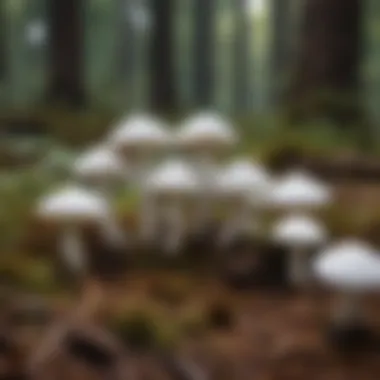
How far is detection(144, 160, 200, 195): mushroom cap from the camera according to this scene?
108 cm

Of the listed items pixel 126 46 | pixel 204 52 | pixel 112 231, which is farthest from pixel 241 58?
pixel 112 231

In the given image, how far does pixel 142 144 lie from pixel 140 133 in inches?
0.6

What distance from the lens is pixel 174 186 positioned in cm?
109

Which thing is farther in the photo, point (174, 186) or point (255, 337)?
point (174, 186)

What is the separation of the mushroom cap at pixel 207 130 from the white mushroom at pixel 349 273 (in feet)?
0.63

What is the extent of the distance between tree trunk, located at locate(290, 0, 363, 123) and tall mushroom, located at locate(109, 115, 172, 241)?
0.18 m

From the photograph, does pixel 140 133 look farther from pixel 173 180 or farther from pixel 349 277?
pixel 349 277

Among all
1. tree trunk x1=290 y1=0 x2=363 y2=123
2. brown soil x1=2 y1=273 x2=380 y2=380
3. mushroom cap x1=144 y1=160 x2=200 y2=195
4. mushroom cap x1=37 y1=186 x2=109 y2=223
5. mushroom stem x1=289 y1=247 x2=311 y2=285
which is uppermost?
tree trunk x1=290 y1=0 x2=363 y2=123

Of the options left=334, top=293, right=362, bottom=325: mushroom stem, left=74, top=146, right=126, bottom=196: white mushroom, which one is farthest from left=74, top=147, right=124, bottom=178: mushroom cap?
left=334, top=293, right=362, bottom=325: mushroom stem

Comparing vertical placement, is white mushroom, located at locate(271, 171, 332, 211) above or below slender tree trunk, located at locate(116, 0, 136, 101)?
below

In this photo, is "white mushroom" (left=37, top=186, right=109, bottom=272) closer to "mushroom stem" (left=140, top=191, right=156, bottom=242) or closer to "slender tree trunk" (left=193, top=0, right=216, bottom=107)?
"mushroom stem" (left=140, top=191, right=156, bottom=242)

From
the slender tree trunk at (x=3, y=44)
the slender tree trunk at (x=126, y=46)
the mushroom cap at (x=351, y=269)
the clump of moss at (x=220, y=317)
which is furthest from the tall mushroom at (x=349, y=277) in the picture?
the slender tree trunk at (x=3, y=44)

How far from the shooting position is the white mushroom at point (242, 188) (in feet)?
3.51

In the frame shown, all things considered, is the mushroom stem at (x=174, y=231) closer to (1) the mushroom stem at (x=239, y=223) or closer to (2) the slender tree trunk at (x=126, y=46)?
(1) the mushroom stem at (x=239, y=223)
